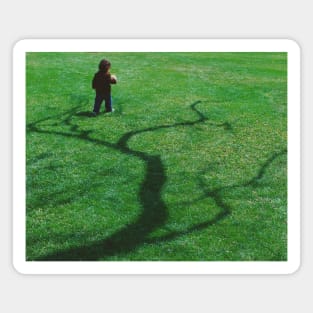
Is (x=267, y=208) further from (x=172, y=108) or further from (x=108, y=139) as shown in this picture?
(x=172, y=108)

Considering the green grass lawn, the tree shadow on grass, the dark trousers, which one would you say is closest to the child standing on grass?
the dark trousers

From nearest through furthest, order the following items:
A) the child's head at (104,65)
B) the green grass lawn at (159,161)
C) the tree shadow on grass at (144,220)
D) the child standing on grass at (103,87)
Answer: the tree shadow on grass at (144,220), the green grass lawn at (159,161), the child's head at (104,65), the child standing on grass at (103,87)

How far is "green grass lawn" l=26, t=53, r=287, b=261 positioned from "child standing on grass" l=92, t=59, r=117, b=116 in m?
0.28

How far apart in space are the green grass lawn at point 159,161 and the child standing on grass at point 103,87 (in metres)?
0.28

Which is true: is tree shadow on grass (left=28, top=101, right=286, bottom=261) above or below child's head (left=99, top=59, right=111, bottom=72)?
below

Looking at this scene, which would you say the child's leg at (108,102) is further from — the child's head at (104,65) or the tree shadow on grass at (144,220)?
the tree shadow on grass at (144,220)

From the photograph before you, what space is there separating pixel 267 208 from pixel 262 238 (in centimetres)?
87

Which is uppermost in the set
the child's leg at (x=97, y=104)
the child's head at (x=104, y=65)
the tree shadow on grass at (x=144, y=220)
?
the child's head at (x=104, y=65)

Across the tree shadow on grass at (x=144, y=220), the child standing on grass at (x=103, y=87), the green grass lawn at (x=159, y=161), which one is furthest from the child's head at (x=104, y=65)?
the tree shadow on grass at (x=144, y=220)

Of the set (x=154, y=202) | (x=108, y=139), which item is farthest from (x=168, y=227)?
(x=108, y=139)

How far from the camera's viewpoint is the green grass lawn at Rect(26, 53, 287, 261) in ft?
28.9

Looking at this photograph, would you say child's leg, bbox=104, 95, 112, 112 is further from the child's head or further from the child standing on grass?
the child's head

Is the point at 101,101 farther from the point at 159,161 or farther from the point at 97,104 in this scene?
the point at 159,161

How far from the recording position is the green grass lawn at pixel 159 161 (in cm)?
880
